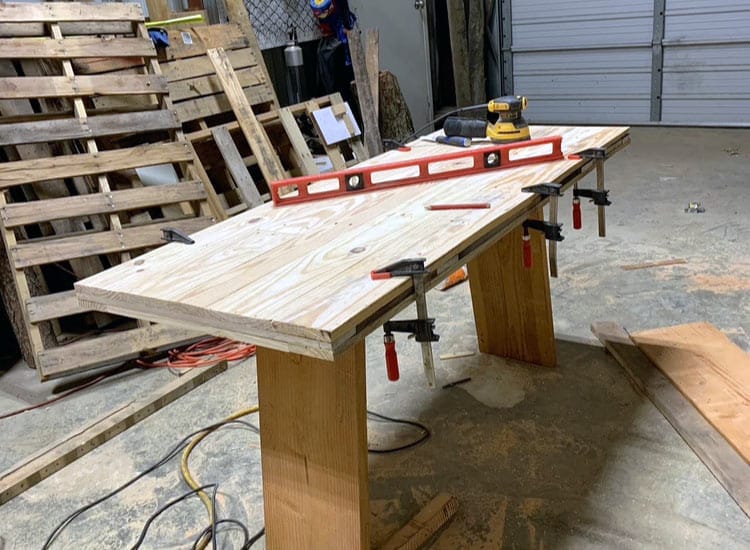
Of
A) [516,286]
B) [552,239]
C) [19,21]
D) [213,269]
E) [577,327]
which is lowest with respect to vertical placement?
[577,327]

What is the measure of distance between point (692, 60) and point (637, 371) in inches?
180

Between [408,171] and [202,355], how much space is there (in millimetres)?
1295

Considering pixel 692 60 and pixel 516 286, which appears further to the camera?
pixel 692 60

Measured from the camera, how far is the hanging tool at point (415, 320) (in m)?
1.13

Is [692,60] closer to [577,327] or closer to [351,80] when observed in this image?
[351,80]

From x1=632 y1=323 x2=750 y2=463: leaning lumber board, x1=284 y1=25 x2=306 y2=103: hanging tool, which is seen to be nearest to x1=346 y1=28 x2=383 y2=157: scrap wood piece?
x1=284 y1=25 x2=306 y2=103: hanging tool

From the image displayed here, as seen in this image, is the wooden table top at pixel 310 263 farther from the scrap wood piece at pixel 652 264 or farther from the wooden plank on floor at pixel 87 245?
the scrap wood piece at pixel 652 264

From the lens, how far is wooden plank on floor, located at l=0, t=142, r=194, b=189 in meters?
2.58

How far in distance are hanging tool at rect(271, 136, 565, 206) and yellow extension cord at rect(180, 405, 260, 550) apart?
581 millimetres

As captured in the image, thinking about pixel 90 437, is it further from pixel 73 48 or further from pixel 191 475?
pixel 73 48

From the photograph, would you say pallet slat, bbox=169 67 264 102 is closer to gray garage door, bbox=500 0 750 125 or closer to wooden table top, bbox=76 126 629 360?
wooden table top, bbox=76 126 629 360

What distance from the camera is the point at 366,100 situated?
4.35 metres

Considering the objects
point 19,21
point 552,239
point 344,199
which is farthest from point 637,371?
point 19,21

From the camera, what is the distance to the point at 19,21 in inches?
110
